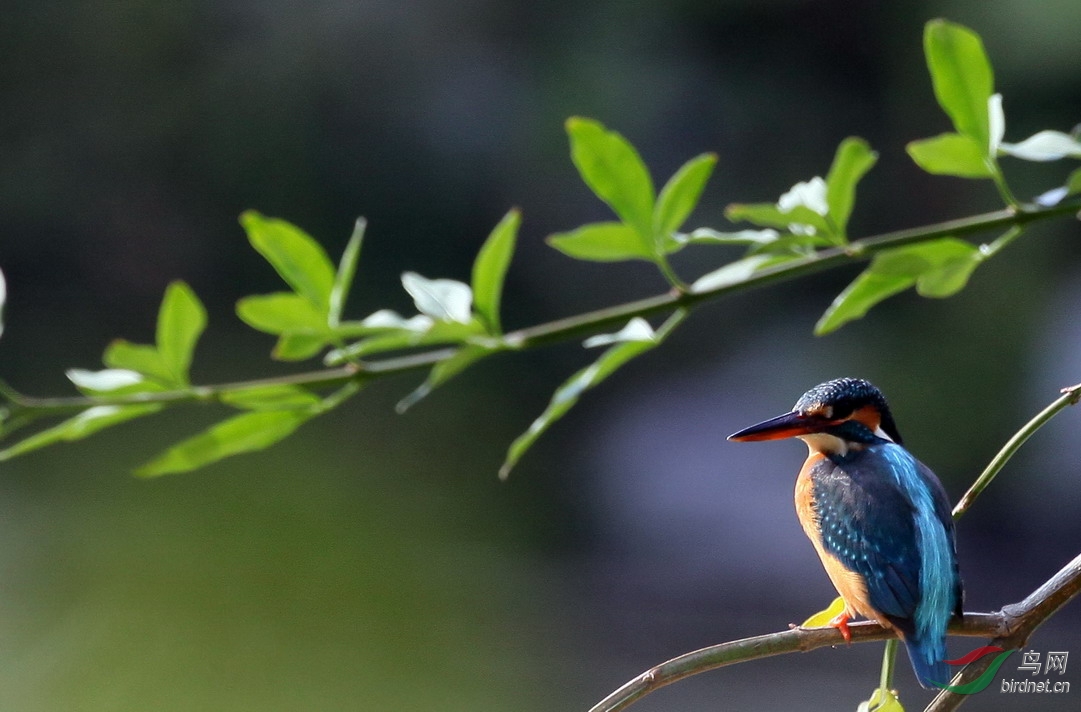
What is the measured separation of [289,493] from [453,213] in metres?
0.73

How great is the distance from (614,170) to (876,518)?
0.24m

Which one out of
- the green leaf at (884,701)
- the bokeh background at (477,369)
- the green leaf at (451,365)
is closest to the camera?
the green leaf at (451,365)

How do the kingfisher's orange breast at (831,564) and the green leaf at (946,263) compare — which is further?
the kingfisher's orange breast at (831,564)

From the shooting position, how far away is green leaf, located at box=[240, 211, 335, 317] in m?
0.16

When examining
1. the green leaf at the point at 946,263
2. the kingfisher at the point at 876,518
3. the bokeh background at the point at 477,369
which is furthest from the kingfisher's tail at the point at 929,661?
the bokeh background at the point at 477,369

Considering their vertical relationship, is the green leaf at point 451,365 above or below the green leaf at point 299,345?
below

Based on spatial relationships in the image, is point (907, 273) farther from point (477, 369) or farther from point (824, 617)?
point (477, 369)

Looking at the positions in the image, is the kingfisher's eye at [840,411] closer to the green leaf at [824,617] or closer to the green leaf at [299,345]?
the green leaf at [824,617]

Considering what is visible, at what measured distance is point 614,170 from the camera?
155 mm

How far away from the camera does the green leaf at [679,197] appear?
6.3 inches

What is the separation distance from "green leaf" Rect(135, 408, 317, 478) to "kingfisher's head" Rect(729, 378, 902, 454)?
0.49 feet

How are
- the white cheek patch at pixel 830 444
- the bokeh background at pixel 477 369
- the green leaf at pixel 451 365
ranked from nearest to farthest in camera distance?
the green leaf at pixel 451 365, the white cheek patch at pixel 830 444, the bokeh background at pixel 477 369

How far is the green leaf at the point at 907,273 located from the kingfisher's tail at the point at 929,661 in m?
0.14

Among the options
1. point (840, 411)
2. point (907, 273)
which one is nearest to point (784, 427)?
point (840, 411)
